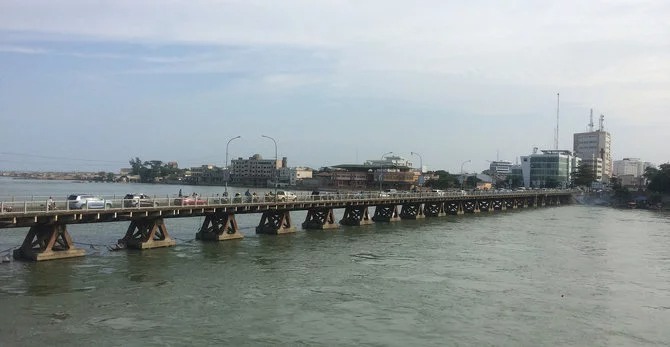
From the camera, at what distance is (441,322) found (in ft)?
80.8

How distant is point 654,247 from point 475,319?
1612 inches

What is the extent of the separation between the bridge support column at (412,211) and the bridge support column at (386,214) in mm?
3847

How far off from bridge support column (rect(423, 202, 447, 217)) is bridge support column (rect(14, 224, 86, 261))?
65.8 meters

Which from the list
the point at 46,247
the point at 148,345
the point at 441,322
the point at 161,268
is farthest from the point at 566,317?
the point at 46,247

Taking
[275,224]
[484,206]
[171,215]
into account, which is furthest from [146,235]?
[484,206]

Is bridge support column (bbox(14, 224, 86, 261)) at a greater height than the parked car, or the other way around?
the parked car

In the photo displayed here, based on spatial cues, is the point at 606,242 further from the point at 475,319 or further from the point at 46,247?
the point at 46,247

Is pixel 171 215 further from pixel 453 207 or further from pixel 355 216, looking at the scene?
pixel 453 207

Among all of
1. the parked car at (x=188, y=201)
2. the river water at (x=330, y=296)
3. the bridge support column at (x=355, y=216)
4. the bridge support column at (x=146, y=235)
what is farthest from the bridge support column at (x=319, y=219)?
the bridge support column at (x=146, y=235)

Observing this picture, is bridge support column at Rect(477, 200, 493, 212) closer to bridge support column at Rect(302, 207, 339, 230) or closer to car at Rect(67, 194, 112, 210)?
bridge support column at Rect(302, 207, 339, 230)

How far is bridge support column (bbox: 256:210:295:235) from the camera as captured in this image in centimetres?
5631

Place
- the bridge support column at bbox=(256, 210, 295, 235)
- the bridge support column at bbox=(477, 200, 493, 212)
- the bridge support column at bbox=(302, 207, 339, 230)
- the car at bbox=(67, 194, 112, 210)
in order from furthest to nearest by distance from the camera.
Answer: the bridge support column at bbox=(477, 200, 493, 212), the bridge support column at bbox=(302, 207, 339, 230), the bridge support column at bbox=(256, 210, 295, 235), the car at bbox=(67, 194, 112, 210)

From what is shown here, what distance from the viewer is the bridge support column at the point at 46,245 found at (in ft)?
113

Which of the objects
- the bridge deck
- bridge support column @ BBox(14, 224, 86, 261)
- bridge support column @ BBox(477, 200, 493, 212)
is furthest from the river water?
bridge support column @ BBox(477, 200, 493, 212)
